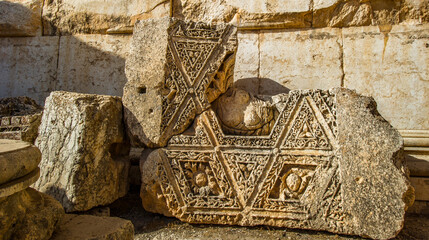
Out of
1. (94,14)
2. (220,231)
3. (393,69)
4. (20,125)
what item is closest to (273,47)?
(393,69)

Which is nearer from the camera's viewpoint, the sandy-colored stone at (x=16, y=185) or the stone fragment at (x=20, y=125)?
the sandy-colored stone at (x=16, y=185)

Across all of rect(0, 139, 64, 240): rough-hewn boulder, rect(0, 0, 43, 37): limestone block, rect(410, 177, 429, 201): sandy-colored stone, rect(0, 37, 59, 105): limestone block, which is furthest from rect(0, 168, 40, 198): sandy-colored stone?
rect(0, 0, 43, 37): limestone block

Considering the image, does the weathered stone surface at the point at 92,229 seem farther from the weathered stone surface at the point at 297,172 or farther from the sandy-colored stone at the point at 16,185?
the weathered stone surface at the point at 297,172

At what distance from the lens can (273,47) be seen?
13.0 feet

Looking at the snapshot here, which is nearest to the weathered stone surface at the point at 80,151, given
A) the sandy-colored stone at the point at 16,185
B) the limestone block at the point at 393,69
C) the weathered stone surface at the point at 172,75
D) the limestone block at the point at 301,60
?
the weathered stone surface at the point at 172,75

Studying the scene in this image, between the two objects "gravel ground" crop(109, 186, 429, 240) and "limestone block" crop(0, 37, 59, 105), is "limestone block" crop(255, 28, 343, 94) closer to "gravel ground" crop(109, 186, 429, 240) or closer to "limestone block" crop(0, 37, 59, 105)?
"gravel ground" crop(109, 186, 429, 240)

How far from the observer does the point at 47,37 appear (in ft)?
14.6

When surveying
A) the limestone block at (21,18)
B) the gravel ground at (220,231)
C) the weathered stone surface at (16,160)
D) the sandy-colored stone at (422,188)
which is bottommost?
the gravel ground at (220,231)

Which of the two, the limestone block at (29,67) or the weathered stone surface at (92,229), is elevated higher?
the limestone block at (29,67)

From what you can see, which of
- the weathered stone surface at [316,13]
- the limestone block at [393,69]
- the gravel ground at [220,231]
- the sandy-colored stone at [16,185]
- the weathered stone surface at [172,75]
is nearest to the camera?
the sandy-colored stone at [16,185]

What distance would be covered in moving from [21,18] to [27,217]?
3.79m

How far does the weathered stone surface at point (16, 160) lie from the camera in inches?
60.8

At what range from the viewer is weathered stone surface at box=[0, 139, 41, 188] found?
1.54m

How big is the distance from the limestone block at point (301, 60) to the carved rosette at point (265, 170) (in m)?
1.08
